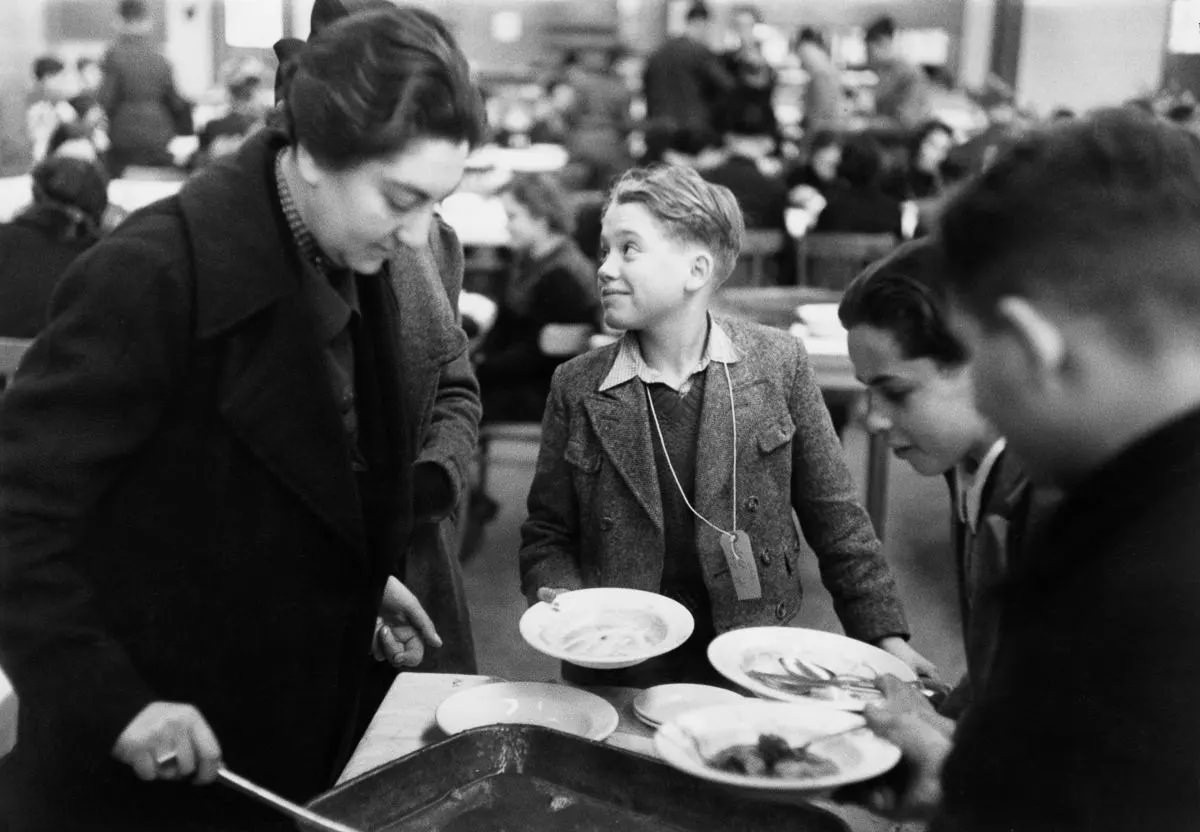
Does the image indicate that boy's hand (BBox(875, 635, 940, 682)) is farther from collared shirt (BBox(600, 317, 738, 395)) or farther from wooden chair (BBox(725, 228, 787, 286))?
wooden chair (BBox(725, 228, 787, 286))

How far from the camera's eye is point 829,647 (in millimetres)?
1653

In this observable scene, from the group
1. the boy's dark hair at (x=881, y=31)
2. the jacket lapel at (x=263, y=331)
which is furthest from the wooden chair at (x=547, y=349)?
the boy's dark hair at (x=881, y=31)

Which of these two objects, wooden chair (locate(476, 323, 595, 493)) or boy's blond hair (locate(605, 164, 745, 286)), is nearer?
boy's blond hair (locate(605, 164, 745, 286))

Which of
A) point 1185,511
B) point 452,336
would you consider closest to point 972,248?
point 1185,511

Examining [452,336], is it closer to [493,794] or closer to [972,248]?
[493,794]

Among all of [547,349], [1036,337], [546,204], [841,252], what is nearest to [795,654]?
[1036,337]

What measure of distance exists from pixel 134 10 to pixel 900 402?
6.68 meters

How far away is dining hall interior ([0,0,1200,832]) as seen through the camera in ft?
5.98

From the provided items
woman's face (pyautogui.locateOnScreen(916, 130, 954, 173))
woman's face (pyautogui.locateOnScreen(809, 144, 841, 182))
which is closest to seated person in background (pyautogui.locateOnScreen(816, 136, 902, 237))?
woman's face (pyautogui.locateOnScreen(809, 144, 841, 182))

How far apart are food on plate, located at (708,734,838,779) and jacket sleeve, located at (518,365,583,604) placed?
90 centimetres

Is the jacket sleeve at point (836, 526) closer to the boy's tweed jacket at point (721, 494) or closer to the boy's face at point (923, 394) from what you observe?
the boy's tweed jacket at point (721, 494)

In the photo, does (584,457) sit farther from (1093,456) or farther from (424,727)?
(1093,456)

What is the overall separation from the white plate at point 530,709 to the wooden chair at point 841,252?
4118 millimetres

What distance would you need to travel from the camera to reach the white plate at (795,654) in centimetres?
157
